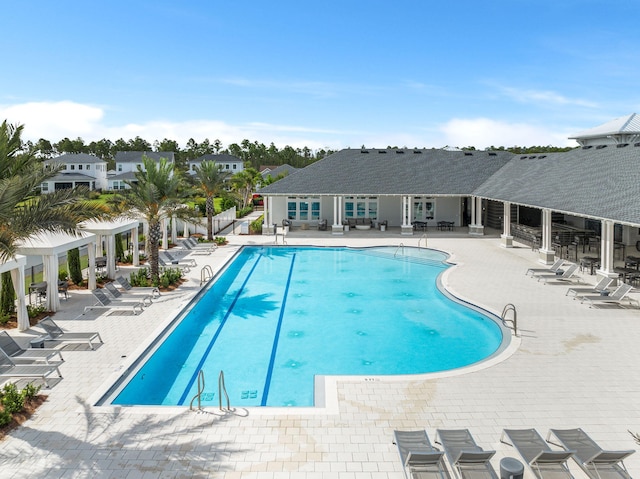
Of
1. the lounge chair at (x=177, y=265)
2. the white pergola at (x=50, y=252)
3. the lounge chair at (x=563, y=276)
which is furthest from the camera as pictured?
the lounge chair at (x=177, y=265)

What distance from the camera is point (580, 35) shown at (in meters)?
22.9

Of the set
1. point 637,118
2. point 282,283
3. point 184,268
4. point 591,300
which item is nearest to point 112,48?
point 184,268

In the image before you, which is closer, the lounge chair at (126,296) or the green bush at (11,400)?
the green bush at (11,400)

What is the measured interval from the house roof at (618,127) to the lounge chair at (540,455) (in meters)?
39.7

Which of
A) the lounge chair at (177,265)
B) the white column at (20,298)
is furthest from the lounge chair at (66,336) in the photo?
the lounge chair at (177,265)

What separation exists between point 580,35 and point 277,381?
21.5 m

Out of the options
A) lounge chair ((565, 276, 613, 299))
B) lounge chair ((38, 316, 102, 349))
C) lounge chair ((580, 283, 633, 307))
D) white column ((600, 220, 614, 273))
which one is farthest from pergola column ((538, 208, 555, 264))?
lounge chair ((38, 316, 102, 349))

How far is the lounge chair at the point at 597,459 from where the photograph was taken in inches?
262

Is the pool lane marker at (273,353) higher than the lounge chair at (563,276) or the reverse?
the reverse

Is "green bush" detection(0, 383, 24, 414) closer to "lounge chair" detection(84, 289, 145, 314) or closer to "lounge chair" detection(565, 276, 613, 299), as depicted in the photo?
"lounge chair" detection(84, 289, 145, 314)

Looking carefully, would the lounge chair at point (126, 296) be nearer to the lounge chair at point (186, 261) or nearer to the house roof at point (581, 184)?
the lounge chair at point (186, 261)

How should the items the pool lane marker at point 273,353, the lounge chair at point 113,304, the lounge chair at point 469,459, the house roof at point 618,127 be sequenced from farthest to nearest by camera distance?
the house roof at point 618,127, the lounge chair at point 113,304, the pool lane marker at point 273,353, the lounge chair at point 469,459

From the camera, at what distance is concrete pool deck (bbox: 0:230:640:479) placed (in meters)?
7.08

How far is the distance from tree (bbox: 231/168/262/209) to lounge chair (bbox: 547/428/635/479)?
3864 centimetres
